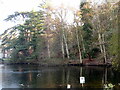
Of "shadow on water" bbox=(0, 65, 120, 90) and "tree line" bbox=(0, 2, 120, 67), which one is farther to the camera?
"tree line" bbox=(0, 2, 120, 67)

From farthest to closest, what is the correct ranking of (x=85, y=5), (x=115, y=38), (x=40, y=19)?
(x=40, y=19)
(x=85, y=5)
(x=115, y=38)

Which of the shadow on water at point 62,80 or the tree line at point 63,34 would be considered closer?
the shadow on water at point 62,80

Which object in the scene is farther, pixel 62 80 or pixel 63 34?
pixel 63 34

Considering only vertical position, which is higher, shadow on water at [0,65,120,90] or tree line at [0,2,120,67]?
tree line at [0,2,120,67]

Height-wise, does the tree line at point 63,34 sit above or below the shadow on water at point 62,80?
above

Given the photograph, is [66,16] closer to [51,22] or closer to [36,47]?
[51,22]

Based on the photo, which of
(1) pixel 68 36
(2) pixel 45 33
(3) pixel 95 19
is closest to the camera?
(3) pixel 95 19

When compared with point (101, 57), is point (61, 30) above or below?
above

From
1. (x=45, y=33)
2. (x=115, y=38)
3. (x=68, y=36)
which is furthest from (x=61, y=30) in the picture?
(x=115, y=38)

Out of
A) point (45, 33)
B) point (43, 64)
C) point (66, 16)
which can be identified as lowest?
point (43, 64)

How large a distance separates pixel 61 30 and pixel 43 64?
585 centimetres

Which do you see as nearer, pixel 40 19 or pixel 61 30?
pixel 61 30

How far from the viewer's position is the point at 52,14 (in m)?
27.9

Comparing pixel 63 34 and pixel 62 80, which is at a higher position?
pixel 63 34
